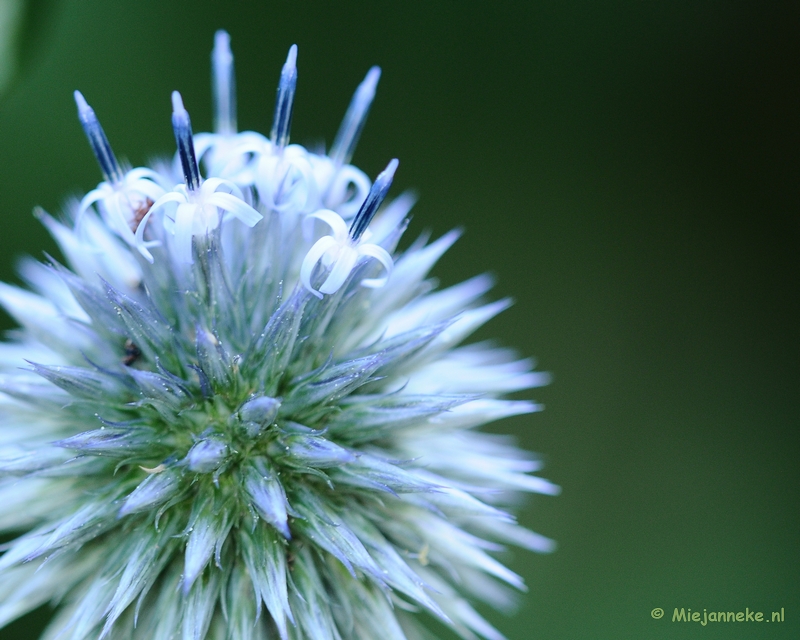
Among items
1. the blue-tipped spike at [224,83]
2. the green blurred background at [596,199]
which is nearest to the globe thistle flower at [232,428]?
the blue-tipped spike at [224,83]

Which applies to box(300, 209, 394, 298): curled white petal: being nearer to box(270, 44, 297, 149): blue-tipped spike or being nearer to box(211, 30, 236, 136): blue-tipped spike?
box(270, 44, 297, 149): blue-tipped spike

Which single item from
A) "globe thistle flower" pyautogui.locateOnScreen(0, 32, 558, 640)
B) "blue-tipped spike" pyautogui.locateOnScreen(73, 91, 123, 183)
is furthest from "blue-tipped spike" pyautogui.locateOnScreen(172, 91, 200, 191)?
"blue-tipped spike" pyautogui.locateOnScreen(73, 91, 123, 183)

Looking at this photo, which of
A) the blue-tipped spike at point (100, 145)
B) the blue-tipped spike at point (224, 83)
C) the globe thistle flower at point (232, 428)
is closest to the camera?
the globe thistle flower at point (232, 428)

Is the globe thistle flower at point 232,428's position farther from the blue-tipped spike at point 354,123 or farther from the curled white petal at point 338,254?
the blue-tipped spike at point 354,123

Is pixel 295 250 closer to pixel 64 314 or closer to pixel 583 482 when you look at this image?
pixel 64 314

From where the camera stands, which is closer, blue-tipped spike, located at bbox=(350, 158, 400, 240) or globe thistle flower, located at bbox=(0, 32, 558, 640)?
globe thistle flower, located at bbox=(0, 32, 558, 640)

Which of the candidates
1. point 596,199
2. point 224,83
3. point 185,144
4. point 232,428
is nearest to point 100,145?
point 185,144

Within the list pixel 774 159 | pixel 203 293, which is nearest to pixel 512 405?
pixel 203 293
